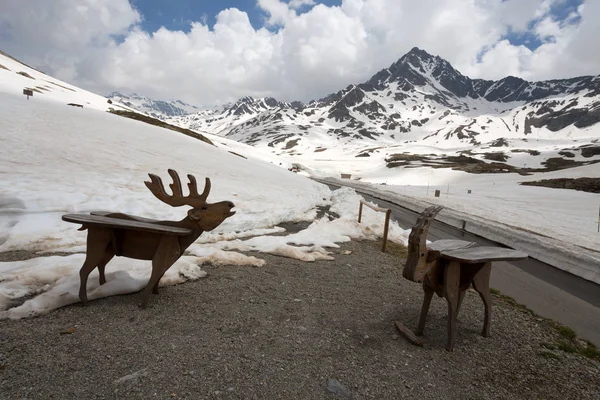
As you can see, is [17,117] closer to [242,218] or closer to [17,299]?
[242,218]

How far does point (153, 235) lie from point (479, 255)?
17.3ft

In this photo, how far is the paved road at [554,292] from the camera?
21.1 ft

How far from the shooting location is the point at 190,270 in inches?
264

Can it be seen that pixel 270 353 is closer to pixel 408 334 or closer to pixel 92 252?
pixel 408 334

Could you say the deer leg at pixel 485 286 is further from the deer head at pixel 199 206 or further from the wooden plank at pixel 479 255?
the deer head at pixel 199 206

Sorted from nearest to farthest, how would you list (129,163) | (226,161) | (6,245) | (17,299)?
1. (17,299)
2. (6,245)
3. (129,163)
4. (226,161)

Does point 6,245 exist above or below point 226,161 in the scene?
below

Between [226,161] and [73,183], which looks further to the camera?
[226,161]

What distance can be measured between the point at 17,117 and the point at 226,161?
1390 centimetres

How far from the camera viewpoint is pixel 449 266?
450 centimetres

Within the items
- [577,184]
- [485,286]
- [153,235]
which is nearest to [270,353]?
[153,235]

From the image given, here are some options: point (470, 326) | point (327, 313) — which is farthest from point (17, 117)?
point (470, 326)

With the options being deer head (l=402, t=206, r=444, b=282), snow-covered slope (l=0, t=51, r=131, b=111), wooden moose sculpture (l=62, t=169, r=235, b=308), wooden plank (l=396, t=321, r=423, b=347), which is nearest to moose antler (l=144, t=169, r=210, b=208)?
wooden moose sculpture (l=62, t=169, r=235, b=308)

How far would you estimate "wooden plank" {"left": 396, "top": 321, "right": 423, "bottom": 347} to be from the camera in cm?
473
